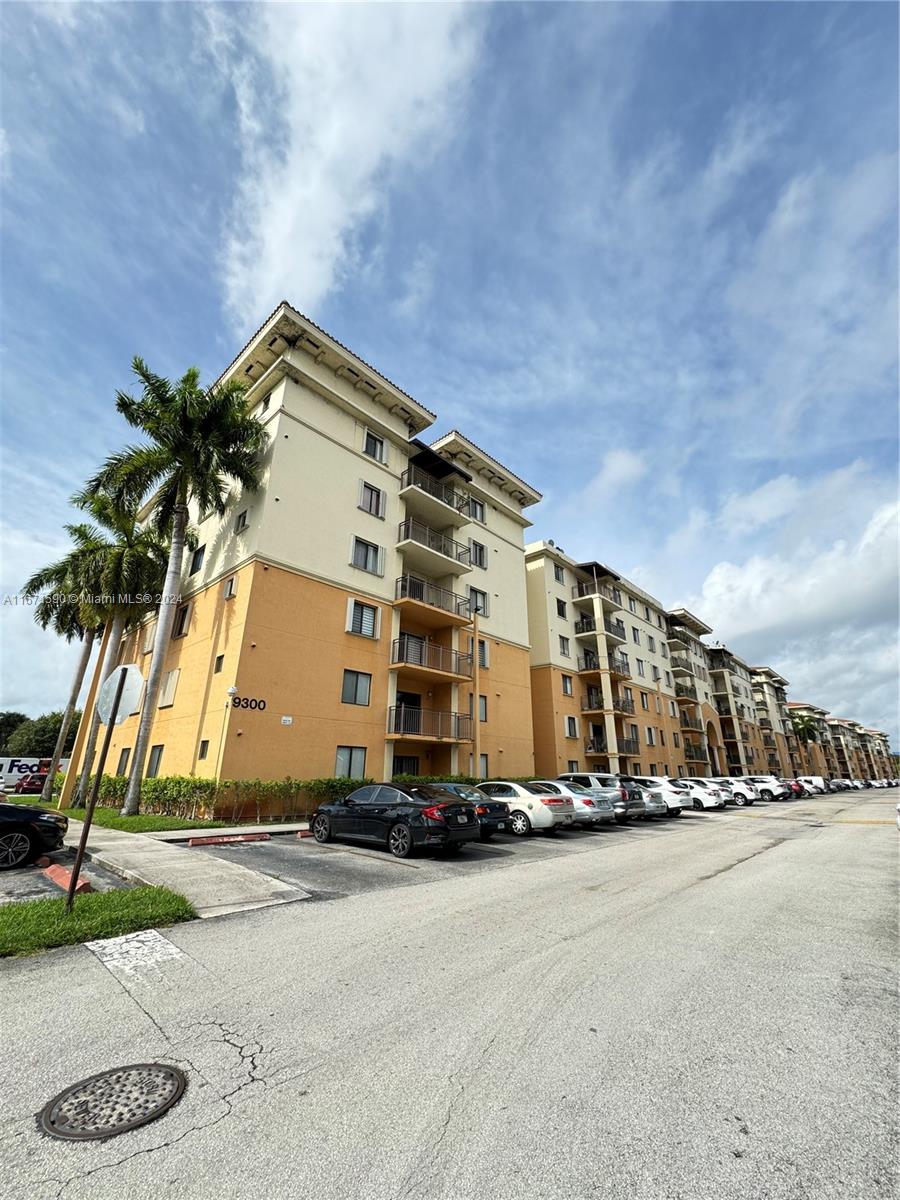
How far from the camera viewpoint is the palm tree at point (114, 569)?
22.5 m

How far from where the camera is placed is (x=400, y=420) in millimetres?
25672

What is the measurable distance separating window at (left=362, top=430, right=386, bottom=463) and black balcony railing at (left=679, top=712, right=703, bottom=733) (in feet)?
127

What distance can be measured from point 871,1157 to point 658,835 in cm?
1623

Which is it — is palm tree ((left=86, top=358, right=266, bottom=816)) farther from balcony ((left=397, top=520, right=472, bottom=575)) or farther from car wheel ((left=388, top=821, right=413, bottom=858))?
car wheel ((left=388, top=821, right=413, bottom=858))

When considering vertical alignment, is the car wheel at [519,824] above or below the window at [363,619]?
below


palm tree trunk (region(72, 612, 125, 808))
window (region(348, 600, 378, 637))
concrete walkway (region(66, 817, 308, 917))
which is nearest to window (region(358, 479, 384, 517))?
window (region(348, 600, 378, 637))

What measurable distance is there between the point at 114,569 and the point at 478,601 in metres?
16.7

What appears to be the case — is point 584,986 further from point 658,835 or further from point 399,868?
point 658,835

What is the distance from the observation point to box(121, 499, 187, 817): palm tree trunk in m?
17.0

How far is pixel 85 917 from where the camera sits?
19.6 ft

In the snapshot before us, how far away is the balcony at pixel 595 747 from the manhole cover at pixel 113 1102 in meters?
33.8

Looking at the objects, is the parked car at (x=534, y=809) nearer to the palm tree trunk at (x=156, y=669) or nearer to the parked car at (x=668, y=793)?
the parked car at (x=668, y=793)

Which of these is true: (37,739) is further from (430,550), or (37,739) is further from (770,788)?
(770,788)

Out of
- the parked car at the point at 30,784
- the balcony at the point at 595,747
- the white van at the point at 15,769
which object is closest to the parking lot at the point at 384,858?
the balcony at the point at 595,747
